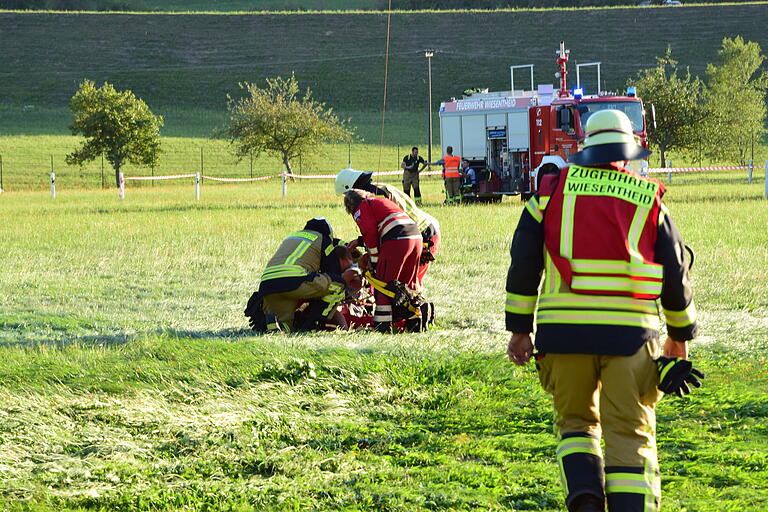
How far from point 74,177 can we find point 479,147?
106 feet

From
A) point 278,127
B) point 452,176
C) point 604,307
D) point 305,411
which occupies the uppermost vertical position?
point 278,127

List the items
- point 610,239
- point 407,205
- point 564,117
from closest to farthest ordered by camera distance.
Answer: point 610,239 < point 407,205 < point 564,117

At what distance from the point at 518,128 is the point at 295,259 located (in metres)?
18.4

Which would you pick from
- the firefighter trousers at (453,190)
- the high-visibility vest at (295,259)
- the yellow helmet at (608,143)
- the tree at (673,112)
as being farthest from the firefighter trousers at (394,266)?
the tree at (673,112)

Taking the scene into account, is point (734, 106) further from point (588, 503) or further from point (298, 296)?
point (588, 503)

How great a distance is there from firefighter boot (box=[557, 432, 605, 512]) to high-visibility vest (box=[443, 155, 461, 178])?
73.4 feet

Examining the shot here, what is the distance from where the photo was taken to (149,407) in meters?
5.82

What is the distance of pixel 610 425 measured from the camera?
3805mm

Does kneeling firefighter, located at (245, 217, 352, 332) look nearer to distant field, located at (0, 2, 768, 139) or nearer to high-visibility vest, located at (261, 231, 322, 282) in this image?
high-visibility vest, located at (261, 231, 322, 282)

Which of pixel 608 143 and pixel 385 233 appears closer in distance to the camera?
pixel 608 143

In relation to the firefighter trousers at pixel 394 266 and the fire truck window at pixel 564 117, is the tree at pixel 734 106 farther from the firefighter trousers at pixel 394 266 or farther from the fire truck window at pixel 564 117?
the firefighter trousers at pixel 394 266

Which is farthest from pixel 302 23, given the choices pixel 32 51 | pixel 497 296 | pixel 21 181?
pixel 497 296

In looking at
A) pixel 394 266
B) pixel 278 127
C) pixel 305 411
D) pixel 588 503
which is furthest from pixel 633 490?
pixel 278 127

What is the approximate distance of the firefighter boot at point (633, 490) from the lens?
3.71 meters
